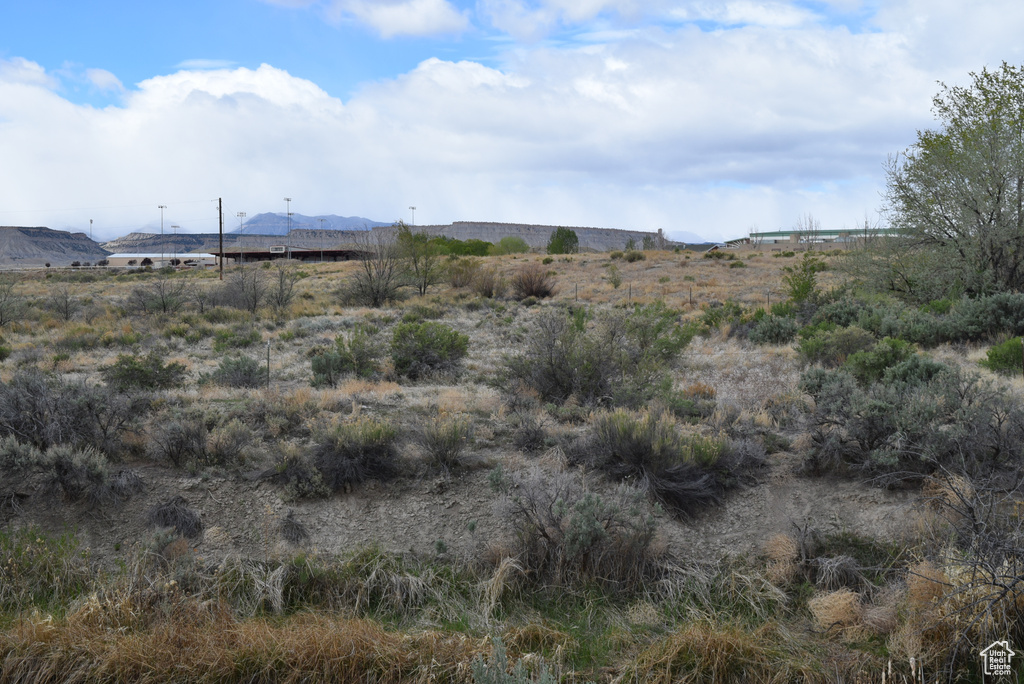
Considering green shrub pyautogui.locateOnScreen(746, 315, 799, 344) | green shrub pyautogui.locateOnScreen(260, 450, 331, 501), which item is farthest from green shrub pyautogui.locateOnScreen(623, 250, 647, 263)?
green shrub pyautogui.locateOnScreen(260, 450, 331, 501)

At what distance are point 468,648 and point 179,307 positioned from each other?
2253cm

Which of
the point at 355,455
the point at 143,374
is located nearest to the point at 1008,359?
the point at 355,455

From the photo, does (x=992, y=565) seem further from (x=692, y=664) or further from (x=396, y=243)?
(x=396, y=243)

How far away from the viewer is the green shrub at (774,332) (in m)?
17.0

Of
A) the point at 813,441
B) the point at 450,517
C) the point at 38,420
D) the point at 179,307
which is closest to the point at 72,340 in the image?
the point at 179,307

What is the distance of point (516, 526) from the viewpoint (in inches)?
259

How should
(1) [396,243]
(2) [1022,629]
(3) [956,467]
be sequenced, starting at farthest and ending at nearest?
(1) [396,243] → (3) [956,467] → (2) [1022,629]

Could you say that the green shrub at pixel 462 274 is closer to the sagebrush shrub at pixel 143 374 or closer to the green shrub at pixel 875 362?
the sagebrush shrub at pixel 143 374

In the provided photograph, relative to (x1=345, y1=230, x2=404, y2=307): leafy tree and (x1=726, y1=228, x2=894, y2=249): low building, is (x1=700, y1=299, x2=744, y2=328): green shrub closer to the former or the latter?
(x1=726, y1=228, x2=894, y2=249): low building

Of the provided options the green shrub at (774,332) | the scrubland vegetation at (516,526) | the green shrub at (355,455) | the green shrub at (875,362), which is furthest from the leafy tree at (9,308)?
the green shrub at (875,362)

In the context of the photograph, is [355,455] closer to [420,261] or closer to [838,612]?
[838,612]

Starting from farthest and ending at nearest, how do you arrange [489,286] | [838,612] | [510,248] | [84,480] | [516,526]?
[510,248], [489,286], [84,480], [516,526], [838,612]

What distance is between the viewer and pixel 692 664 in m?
4.86

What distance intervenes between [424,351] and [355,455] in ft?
21.7
